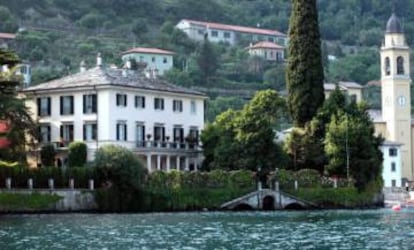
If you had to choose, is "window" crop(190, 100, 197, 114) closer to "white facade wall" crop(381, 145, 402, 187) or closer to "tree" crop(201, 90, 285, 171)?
"tree" crop(201, 90, 285, 171)

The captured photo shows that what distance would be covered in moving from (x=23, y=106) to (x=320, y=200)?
26.3 m

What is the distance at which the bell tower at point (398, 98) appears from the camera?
144 m

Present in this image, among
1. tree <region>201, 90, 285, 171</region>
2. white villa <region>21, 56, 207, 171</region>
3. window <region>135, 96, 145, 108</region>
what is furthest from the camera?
window <region>135, 96, 145, 108</region>

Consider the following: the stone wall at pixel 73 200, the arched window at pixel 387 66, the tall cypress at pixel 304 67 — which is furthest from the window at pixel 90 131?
the arched window at pixel 387 66

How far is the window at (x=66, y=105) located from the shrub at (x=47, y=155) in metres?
4.71

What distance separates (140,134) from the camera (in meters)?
103

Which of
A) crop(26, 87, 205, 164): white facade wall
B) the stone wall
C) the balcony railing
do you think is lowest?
the stone wall

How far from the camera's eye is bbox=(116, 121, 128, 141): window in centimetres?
10075

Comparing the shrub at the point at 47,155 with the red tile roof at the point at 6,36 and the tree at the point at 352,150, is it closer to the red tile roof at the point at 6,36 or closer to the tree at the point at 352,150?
the tree at the point at 352,150

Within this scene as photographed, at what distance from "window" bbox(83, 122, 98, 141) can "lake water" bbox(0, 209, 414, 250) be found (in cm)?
1753

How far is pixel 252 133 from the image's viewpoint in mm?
97625

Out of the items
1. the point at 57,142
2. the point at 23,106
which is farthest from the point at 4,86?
the point at 57,142

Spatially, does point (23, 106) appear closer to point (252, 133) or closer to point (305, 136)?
point (252, 133)

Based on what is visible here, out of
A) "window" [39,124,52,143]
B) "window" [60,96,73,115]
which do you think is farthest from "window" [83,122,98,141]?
"window" [39,124,52,143]
